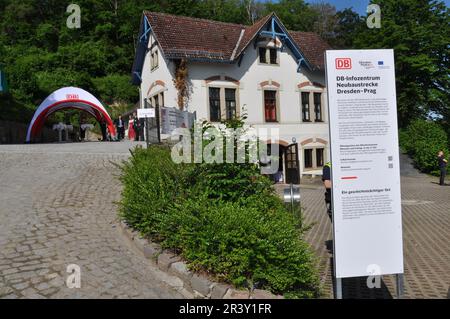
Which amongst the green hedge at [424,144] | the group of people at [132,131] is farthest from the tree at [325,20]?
the group of people at [132,131]

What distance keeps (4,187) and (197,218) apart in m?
7.23

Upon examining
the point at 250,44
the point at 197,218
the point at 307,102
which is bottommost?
the point at 197,218

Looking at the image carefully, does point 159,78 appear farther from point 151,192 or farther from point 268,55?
point 151,192

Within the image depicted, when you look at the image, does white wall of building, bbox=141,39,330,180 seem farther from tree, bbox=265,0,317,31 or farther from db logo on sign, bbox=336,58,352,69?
tree, bbox=265,0,317,31

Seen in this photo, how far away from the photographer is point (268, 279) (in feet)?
15.0

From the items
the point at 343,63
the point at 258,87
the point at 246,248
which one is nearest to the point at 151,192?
the point at 246,248

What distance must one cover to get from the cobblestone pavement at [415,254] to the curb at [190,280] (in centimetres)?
134

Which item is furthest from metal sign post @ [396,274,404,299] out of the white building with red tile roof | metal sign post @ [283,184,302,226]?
the white building with red tile roof

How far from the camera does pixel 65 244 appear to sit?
614 cm

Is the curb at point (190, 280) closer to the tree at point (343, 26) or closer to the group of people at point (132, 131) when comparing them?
the group of people at point (132, 131)

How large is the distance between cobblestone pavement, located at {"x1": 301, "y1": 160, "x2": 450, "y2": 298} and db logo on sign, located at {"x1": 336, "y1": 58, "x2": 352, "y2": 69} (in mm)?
2181

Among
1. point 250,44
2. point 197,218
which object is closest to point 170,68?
point 250,44

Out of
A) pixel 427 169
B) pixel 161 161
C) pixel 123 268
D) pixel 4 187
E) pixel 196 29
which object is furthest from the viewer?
pixel 427 169
